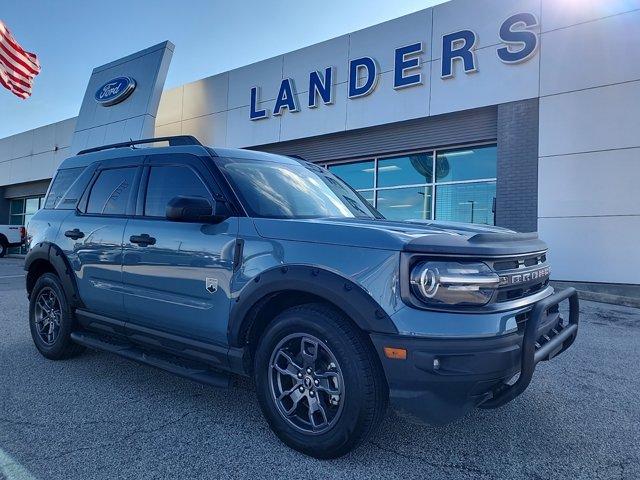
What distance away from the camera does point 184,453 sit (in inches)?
105

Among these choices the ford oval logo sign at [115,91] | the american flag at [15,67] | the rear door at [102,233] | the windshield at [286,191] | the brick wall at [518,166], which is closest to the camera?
the windshield at [286,191]

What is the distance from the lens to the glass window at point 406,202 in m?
12.1

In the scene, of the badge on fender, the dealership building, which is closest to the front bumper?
the badge on fender

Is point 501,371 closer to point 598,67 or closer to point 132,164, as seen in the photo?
point 132,164

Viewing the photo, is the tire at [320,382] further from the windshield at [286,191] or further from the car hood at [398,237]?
the windshield at [286,191]

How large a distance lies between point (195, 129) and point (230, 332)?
15.0 metres

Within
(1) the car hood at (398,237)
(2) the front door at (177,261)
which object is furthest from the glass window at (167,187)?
(1) the car hood at (398,237)

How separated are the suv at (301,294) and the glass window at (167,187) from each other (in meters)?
0.01

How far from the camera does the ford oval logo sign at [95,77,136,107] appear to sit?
1684 centimetres

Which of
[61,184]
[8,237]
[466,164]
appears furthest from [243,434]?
[8,237]

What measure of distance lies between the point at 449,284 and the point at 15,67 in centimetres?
1817

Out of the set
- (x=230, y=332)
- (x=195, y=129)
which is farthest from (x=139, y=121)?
(x=230, y=332)

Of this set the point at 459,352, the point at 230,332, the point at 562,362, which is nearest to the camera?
the point at 459,352

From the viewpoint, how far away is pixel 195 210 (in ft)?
9.66
